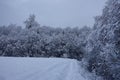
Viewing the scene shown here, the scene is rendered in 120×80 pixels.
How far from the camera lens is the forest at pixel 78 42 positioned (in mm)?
6012

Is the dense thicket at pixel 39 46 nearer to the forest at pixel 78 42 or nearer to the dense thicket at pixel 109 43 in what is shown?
the forest at pixel 78 42

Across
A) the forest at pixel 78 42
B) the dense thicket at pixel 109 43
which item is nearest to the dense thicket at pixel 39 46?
the forest at pixel 78 42

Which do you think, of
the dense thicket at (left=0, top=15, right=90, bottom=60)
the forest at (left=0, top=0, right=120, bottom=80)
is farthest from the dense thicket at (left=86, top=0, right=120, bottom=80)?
the dense thicket at (left=0, top=15, right=90, bottom=60)

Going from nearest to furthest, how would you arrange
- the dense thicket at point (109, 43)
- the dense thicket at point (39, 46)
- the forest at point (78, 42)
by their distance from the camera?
the dense thicket at point (109, 43), the forest at point (78, 42), the dense thicket at point (39, 46)

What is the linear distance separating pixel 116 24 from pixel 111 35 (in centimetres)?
41

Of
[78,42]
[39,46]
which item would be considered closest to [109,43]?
[78,42]

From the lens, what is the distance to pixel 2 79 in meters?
3.32

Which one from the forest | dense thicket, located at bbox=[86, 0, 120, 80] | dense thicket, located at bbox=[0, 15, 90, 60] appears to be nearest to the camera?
dense thicket, located at bbox=[86, 0, 120, 80]

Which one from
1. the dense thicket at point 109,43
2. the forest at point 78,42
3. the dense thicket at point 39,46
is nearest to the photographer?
the dense thicket at point 109,43

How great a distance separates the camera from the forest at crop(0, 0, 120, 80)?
237 inches

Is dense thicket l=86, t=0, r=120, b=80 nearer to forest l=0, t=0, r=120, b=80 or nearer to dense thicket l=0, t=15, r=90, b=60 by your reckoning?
forest l=0, t=0, r=120, b=80

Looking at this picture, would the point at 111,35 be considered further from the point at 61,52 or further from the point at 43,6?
the point at 43,6

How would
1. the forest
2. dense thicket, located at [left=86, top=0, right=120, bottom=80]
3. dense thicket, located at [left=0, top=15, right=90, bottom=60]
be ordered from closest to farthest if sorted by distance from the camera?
dense thicket, located at [left=86, top=0, right=120, bottom=80] → the forest → dense thicket, located at [left=0, top=15, right=90, bottom=60]

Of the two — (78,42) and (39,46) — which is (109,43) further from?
(39,46)
